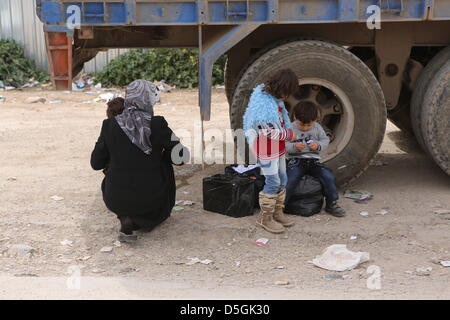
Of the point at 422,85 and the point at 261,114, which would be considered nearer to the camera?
the point at 261,114

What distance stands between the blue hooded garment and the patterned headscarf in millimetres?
764

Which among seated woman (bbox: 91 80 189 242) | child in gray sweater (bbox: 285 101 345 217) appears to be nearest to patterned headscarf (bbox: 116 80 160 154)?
seated woman (bbox: 91 80 189 242)

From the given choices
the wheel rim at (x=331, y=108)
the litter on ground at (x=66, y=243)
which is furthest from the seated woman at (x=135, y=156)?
the wheel rim at (x=331, y=108)

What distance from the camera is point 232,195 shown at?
5289 mm

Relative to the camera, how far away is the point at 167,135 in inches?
190

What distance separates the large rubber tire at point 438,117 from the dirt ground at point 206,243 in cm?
42

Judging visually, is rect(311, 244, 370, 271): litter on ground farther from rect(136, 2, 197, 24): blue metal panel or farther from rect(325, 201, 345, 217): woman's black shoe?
rect(136, 2, 197, 24): blue metal panel

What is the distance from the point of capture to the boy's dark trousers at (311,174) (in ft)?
17.5

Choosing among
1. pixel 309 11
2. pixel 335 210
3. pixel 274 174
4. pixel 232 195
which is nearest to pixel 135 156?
pixel 232 195

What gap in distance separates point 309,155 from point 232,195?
2.42ft

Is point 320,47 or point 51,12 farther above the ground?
point 51,12

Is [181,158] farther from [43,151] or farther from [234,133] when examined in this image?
[43,151]

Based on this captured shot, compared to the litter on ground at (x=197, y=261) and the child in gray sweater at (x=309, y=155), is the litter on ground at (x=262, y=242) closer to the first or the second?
the litter on ground at (x=197, y=261)

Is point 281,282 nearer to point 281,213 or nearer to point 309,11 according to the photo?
point 281,213
